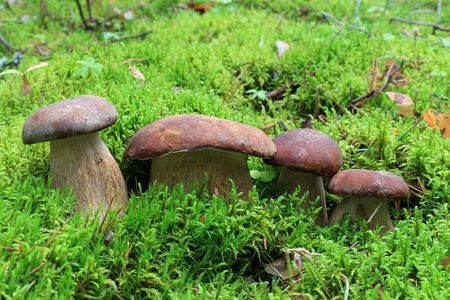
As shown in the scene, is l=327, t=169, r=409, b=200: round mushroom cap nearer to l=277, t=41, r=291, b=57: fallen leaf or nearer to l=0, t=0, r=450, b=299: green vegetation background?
l=0, t=0, r=450, b=299: green vegetation background

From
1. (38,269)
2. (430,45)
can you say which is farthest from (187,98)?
(430,45)

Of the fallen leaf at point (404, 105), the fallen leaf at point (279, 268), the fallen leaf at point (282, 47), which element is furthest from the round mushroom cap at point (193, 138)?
the fallen leaf at point (282, 47)

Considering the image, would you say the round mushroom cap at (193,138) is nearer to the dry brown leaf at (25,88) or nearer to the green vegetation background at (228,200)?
the green vegetation background at (228,200)

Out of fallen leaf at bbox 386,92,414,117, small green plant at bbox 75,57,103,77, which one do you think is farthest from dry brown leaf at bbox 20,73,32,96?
fallen leaf at bbox 386,92,414,117

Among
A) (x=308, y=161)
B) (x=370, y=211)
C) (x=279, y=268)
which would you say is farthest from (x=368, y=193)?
(x=279, y=268)

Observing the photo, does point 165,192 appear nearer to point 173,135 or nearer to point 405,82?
point 173,135

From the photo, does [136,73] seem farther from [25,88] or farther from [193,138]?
[193,138]
